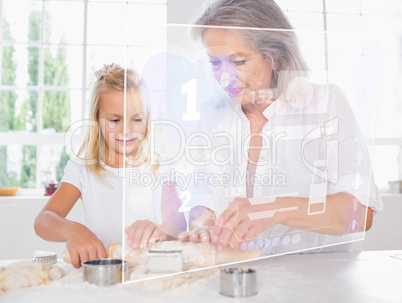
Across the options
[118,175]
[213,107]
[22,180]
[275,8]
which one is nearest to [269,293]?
[213,107]

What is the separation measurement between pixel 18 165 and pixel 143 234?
2271mm

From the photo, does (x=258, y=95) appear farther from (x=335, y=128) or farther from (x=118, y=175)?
(x=118, y=175)

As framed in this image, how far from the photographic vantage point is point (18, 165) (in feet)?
9.10

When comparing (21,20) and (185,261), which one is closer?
(185,261)

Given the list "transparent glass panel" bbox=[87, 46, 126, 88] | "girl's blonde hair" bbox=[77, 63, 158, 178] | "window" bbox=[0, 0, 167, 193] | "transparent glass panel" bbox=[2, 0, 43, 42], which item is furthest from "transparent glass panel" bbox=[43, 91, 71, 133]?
"girl's blonde hair" bbox=[77, 63, 158, 178]

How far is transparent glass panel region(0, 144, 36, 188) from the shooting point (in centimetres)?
275

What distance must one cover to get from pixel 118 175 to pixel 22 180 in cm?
175

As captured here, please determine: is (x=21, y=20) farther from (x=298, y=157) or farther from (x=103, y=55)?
(x=298, y=157)

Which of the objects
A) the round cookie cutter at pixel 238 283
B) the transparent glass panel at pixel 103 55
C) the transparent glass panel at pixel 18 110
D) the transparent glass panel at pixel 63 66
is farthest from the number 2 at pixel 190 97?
the transparent glass panel at pixel 18 110

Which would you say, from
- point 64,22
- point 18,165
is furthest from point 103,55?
point 18,165


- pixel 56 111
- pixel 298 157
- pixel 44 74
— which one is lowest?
pixel 298 157

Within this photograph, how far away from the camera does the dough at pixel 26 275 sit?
0.74 m

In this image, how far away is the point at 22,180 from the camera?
9.09 ft

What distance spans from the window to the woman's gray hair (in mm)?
1965
